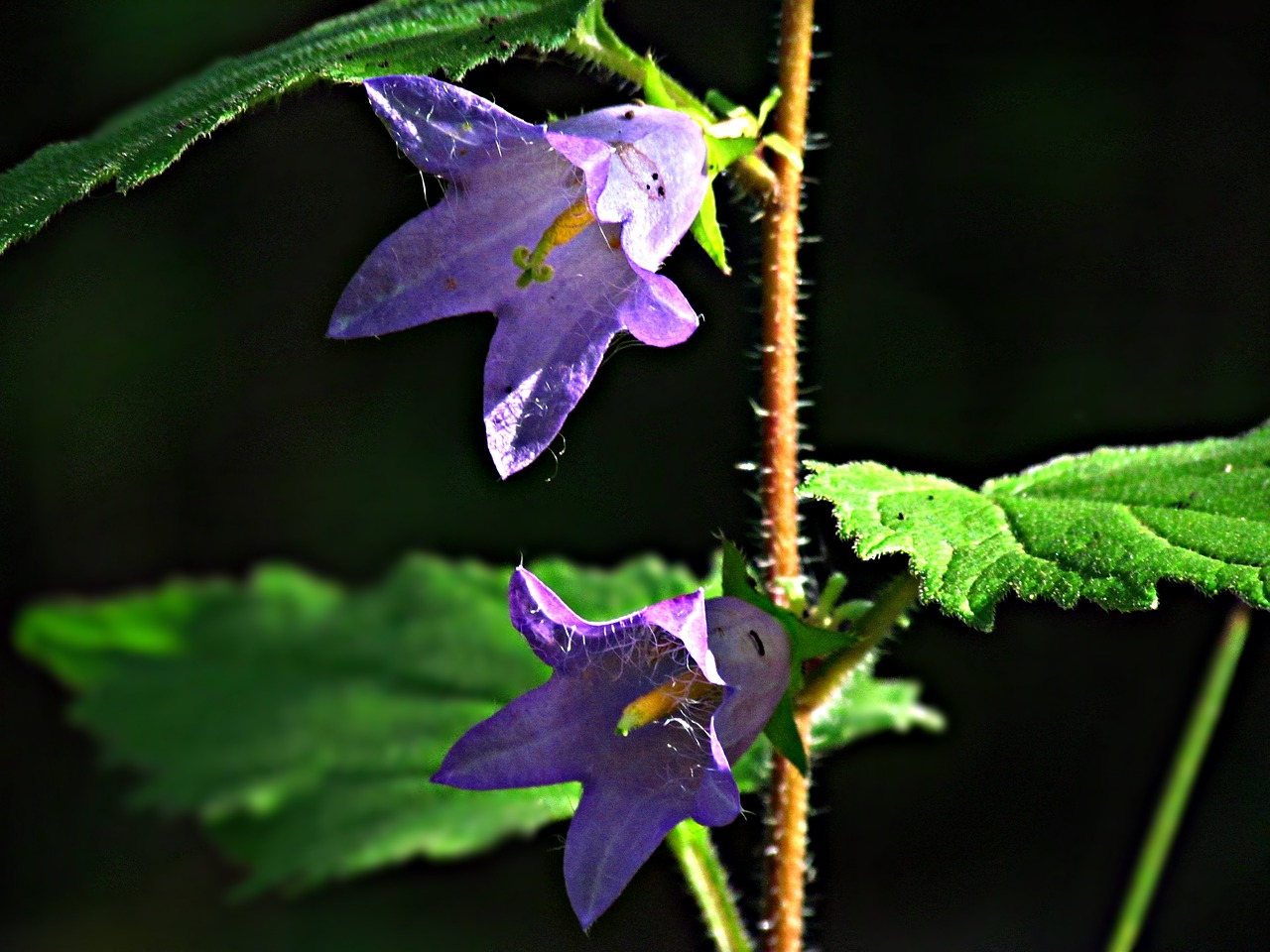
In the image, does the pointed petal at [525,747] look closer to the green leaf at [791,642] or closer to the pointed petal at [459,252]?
the green leaf at [791,642]

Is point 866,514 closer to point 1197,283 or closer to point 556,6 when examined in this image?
point 556,6

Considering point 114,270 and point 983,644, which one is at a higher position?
point 114,270

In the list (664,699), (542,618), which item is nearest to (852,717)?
(664,699)

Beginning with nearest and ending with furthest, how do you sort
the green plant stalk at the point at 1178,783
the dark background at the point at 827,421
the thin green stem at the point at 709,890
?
1. the thin green stem at the point at 709,890
2. the green plant stalk at the point at 1178,783
3. the dark background at the point at 827,421

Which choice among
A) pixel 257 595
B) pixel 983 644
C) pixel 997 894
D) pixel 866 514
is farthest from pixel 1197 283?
pixel 866 514

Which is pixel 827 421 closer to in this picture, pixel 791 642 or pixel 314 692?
pixel 314 692

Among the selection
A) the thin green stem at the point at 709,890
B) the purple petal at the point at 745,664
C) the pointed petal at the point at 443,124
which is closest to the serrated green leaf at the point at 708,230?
the pointed petal at the point at 443,124
